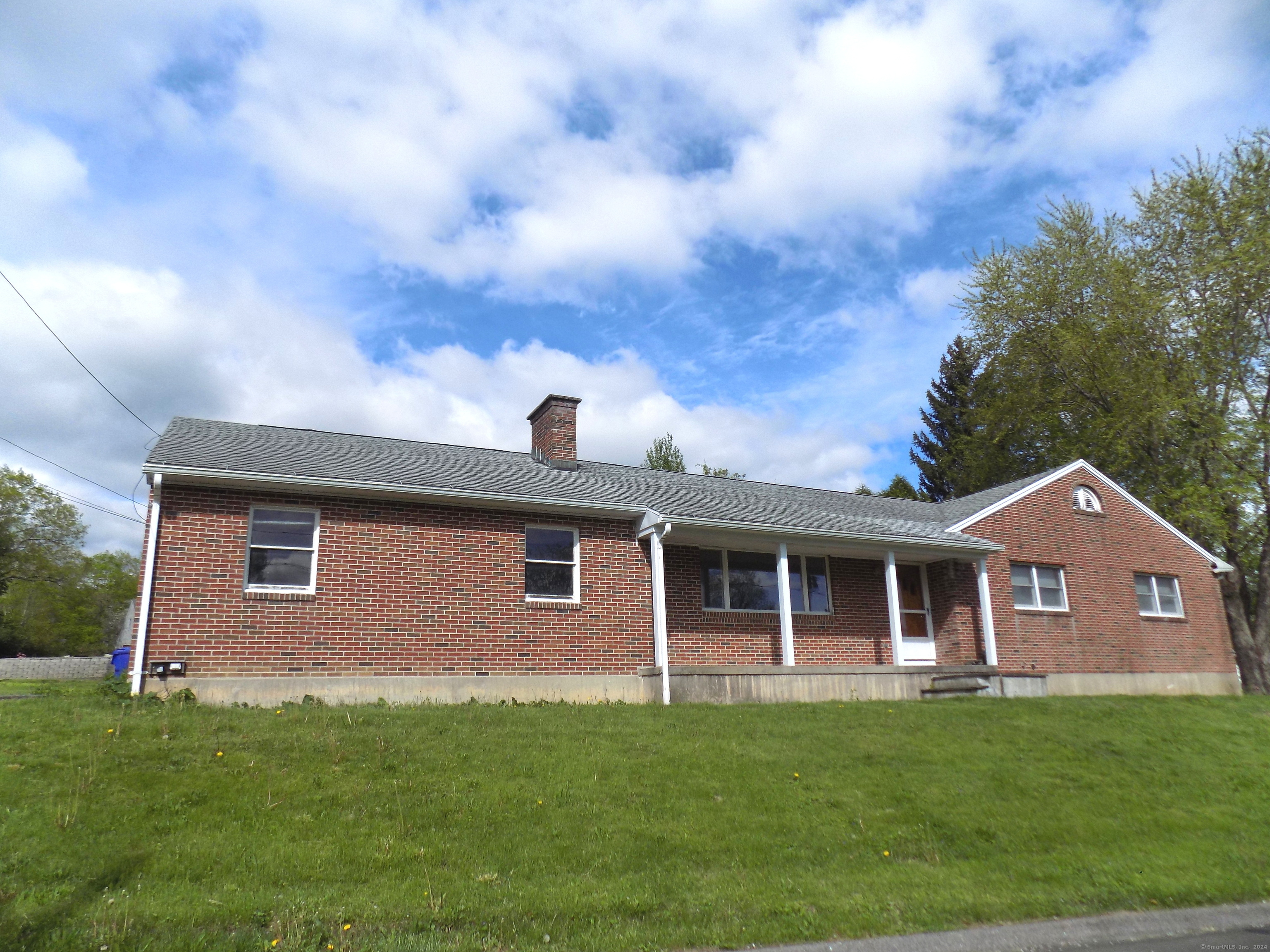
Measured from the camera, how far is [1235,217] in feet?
74.8

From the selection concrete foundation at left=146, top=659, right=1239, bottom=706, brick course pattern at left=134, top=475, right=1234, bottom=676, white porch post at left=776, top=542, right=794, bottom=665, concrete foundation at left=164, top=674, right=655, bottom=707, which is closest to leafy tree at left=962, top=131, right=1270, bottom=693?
brick course pattern at left=134, top=475, right=1234, bottom=676

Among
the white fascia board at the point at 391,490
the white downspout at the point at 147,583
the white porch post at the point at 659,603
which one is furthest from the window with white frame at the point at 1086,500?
the white downspout at the point at 147,583

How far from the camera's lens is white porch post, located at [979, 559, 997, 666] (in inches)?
709

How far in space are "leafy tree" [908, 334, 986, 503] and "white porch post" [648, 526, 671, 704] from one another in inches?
1178

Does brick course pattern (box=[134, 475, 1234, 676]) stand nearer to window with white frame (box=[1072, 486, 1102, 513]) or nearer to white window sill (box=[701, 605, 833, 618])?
white window sill (box=[701, 605, 833, 618])

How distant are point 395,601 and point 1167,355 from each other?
75.2ft

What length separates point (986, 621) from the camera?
18.2 metres

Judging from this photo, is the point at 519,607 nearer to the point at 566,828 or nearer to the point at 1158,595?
the point at 566,828

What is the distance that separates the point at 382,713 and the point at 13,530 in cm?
5133

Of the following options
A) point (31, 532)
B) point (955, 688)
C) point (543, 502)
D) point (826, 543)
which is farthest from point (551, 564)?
point (31, 532)

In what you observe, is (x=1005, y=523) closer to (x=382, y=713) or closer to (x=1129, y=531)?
(x=1129, y=531)

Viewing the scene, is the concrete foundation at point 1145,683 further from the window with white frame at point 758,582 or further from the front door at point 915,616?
the window with white frame at point 758,582

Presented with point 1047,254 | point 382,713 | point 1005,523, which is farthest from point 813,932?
point 1047,254

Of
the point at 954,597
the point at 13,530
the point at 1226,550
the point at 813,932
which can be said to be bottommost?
the point at 813,932
